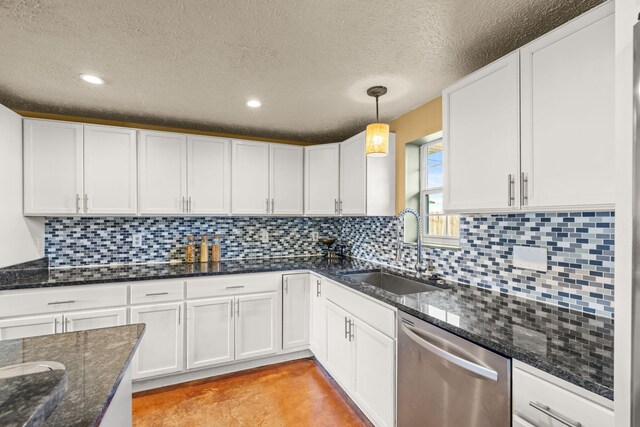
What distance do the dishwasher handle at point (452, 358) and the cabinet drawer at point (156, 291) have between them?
74.3 inches


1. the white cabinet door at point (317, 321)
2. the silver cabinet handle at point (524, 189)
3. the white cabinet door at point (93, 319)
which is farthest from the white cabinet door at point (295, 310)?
the silver cabinet handle at point (524, 189)

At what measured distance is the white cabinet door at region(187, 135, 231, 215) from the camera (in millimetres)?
2971

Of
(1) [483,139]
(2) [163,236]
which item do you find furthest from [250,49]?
(2) [163,236]

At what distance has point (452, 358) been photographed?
1315mm

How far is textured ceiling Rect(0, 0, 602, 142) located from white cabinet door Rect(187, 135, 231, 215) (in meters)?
0.46

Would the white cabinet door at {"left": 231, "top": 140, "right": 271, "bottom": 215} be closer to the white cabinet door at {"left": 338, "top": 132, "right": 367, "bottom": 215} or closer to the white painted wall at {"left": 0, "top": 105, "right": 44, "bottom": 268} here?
the white cabinet door at {"left": 338, "top": 132, "right": 367, "bottom": 215}

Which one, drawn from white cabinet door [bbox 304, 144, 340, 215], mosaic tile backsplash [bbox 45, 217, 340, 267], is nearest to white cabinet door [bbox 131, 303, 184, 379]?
mosaic tile backsplash [bbox 45, 217, 340, 267]

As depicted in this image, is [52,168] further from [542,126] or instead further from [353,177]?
[542,126]

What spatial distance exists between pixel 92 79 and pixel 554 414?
9.68 feet

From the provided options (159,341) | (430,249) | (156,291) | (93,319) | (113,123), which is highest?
(113,123)

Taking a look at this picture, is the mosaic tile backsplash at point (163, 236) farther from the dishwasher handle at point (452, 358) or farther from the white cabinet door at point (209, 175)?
the dishwasher handle at point (452, 358)

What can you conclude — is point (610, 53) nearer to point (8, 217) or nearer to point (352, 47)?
point (352, 47)

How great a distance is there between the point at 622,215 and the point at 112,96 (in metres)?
2.96

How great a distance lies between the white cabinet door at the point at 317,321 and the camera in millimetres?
2697
